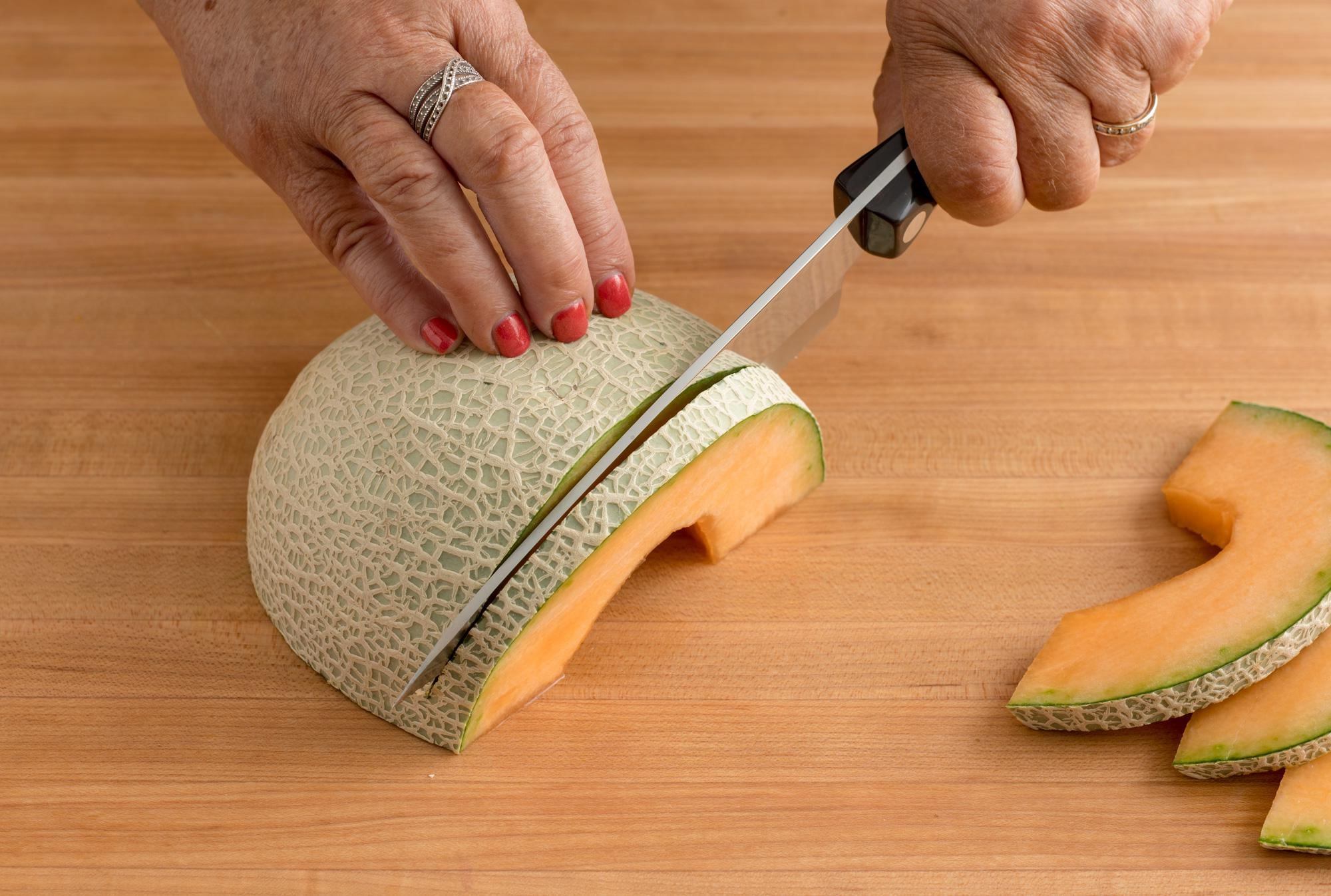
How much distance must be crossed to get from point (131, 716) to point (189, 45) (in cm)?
91

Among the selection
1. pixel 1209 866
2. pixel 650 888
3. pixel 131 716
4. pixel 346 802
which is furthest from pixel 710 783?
pixel 131 716

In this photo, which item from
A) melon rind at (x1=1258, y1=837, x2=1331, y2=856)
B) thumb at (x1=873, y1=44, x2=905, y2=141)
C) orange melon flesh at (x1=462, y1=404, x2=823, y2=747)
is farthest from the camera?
thumb at (x1=873, y1=44, x2=905, y2=141)

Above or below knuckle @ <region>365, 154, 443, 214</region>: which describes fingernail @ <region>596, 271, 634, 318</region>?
below

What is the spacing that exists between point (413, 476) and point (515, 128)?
44 cm

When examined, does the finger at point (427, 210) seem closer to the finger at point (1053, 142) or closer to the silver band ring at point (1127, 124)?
the finger at point (1053, 142)

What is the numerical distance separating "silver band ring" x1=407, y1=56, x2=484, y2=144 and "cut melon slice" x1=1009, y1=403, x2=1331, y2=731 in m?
1.01

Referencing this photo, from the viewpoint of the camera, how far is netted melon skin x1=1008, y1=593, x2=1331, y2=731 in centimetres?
Result: 146

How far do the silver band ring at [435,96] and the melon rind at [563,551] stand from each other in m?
0.46

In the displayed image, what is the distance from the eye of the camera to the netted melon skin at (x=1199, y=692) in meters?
1.46

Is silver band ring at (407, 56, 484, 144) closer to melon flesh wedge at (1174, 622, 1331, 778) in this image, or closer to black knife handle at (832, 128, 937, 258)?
black knife handle at (832, 128, 937, 258)

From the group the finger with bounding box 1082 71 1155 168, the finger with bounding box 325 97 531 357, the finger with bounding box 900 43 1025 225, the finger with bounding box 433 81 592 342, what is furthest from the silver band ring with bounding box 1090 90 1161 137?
the finger with bounding box 325 97 531 357

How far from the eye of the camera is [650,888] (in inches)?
57.1

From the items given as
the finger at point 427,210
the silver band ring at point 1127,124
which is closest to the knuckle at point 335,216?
the finger at point 427,210

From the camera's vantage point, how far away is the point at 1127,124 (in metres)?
1.60
